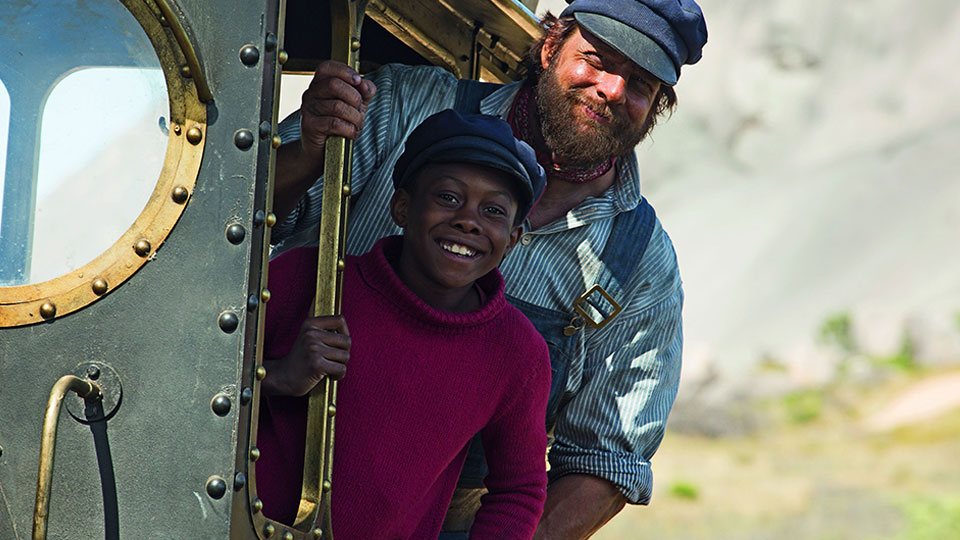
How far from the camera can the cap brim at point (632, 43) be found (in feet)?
8.90

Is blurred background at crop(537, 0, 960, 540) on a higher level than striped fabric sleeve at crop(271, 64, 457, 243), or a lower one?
higher

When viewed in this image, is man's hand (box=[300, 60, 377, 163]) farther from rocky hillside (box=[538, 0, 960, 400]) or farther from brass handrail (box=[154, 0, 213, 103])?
rocky hillside (box=[538, 0, 960, 400])

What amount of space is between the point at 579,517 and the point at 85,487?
1.42 meters

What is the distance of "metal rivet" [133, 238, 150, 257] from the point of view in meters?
1.66

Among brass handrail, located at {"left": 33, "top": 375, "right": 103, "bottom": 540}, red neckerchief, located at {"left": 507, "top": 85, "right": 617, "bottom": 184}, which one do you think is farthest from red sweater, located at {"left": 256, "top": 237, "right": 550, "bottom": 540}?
red neckerchief, located at {"left": 507, "top": 85, "right": 617, "bottom": 184}

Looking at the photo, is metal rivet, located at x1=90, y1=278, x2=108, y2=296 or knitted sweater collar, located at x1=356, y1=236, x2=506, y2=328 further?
knitted sweater collar, located at x1=356, y1=236, x2=506, y2=328

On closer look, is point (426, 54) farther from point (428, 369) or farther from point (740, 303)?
point (740, 303)

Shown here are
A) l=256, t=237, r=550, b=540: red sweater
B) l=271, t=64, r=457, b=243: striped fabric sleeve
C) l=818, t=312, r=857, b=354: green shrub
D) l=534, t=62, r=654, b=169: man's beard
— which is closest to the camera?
l=256, t=237, r=550, b=540: red sweater

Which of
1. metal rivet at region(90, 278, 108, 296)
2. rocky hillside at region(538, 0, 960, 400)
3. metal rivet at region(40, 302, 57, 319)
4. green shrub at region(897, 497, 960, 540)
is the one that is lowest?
metal rivet at region(40, 302, 57, 319)

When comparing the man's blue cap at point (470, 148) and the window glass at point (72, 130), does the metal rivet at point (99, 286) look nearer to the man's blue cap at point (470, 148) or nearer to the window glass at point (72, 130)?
the window glass at point (72, 130)

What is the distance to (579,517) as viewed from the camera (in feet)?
9.27

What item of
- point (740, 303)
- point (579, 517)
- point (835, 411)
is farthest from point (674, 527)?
point (579, 517)

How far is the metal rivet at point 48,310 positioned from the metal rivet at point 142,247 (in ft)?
0.45

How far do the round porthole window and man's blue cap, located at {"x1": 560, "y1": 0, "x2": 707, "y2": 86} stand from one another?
1.27m
